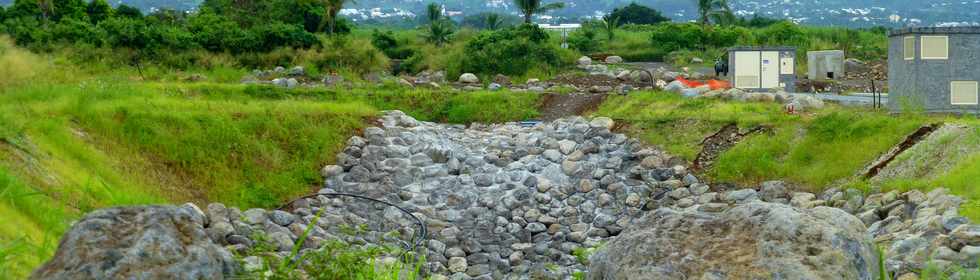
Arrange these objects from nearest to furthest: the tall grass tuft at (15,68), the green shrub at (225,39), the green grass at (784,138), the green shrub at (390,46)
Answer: the green grass at (784,138) < the tall grass tuft at (15,68) < the green shrub at (225,39) < the green shrub at (390,46)

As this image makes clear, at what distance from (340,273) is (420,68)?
115 feet

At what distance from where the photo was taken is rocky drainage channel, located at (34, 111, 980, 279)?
A: 6.43m

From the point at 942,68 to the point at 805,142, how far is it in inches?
128

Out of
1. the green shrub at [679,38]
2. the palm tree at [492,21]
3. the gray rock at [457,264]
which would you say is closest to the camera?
the gray rock at [457,264]

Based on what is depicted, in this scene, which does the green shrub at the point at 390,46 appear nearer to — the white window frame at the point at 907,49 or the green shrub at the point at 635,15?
the white window frame at the point at 907,49

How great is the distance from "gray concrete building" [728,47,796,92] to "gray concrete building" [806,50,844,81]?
822 cm

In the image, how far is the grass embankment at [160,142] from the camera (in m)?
15.7

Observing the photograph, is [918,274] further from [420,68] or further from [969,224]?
[420,68]

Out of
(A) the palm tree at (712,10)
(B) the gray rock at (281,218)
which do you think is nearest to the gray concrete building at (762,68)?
(B) the gray rock at (281,218)

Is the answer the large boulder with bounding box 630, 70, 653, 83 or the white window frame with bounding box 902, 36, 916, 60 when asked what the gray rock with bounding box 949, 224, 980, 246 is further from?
the large boulder with bounding box 630, 70, 653, 83

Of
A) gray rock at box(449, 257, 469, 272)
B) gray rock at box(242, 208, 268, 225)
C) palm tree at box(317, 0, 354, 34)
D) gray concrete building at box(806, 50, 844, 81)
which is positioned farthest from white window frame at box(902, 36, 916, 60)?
palm tree at box(317, 0, 354, 34)

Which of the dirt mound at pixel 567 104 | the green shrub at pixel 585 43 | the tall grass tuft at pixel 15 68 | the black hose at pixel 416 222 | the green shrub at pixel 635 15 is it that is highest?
the green shrub at pixel 635 15

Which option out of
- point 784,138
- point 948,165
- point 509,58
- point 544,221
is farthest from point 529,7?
point 948,165

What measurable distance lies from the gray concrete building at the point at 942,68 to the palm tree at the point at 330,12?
93.4 feet
